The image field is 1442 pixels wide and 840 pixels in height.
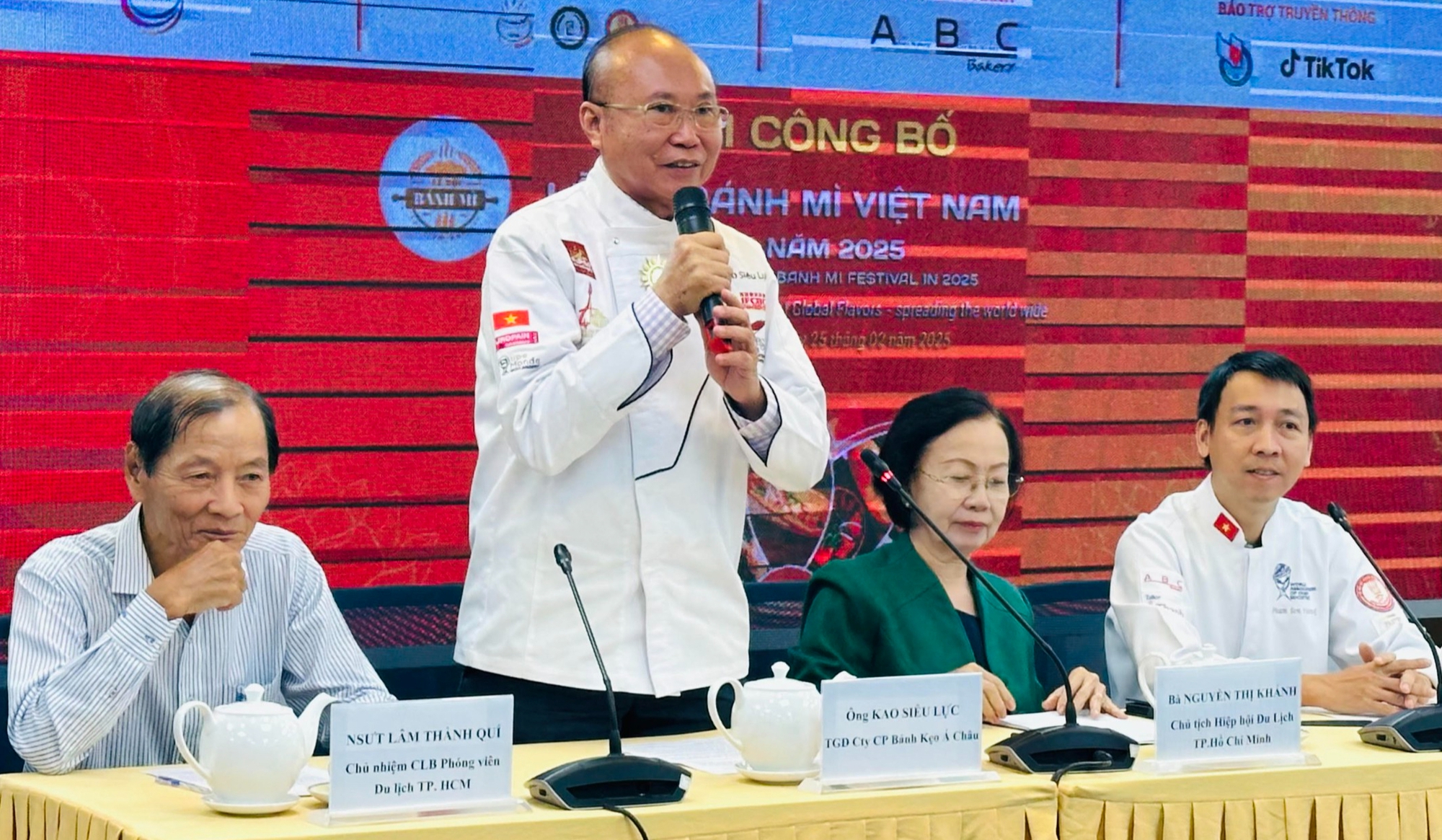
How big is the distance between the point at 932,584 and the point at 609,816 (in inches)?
39.9

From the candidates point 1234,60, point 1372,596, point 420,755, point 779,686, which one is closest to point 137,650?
point 420,755

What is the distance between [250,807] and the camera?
182cm

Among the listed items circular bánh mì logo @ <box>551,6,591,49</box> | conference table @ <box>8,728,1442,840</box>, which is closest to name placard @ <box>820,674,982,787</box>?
conference table @ <box>8,728,1442,840</box>

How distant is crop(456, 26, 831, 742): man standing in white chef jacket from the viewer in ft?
7.73

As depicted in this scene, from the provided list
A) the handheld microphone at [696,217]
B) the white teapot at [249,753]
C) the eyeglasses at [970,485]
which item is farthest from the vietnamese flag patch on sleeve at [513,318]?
the eyeglasses at [970,485]

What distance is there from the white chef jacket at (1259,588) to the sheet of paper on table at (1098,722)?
16.5 inches

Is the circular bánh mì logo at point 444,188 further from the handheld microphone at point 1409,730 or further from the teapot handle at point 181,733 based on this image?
the handheld microphone at point 1409,730

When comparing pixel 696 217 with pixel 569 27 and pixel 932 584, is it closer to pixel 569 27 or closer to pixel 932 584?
pixel 932 584

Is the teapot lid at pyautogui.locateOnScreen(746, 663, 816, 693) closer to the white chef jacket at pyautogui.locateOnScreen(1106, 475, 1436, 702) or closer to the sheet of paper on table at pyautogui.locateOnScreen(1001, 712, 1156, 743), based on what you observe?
the sheet of paper on table at pyautogui.locateOnScreen(1001, 712, 1156, 743)

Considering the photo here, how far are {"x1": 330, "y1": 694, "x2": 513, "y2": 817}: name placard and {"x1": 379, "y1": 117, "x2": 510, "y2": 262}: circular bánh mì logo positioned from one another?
1.52 meters

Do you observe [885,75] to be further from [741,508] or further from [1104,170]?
[741,508]

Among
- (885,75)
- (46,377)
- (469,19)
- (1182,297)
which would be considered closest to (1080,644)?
(1182,297)

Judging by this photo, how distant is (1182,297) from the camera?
387 centimetres

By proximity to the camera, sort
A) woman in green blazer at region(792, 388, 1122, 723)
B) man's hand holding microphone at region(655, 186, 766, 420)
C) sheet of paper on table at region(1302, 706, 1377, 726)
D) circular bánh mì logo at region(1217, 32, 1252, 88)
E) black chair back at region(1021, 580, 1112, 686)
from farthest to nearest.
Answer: circular bánh mì logo at region(1217, 32, 1252, 88) < black chair back at region(1021, 580, 1112, 686) < woman in green blazer at region(792, 388, 1122, 723) < sheet of paper on table at region(1302, 706, 1377, 726) < man's hand holding microphone at region(655, 186, 766, 420)
